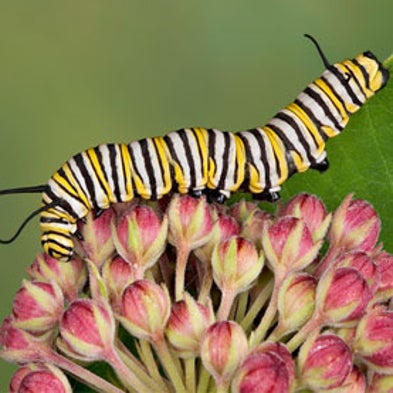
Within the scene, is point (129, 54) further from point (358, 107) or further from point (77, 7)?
point (358, 107)

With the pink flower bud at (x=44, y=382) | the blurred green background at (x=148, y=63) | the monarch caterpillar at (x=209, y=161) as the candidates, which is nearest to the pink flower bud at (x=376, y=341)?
the monarch caterpillar at (x=209, y=161)

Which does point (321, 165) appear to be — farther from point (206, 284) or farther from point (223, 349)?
point (223, 349)

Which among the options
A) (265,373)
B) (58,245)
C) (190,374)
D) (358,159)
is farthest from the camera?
(358,159)

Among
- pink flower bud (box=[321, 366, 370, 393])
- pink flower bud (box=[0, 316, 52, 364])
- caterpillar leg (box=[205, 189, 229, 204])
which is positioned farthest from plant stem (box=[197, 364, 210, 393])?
caterpillar leg (box=[205, 189, 229, 204])

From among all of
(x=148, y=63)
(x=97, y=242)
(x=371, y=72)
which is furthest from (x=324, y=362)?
(x=148, y=63)

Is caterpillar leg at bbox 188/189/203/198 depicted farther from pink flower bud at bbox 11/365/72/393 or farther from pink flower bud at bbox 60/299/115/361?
pink flower bud at bbox 11/365/72/393

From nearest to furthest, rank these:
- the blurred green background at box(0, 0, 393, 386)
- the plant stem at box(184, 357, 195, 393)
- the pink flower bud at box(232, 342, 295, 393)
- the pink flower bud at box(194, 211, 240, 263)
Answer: the pink flower bud at box(232, 342, 295, 393) < the plant stem at box(184, 357, 195, 393) < the pink flower bud at box(194, 211, 240, 263) < the blurred green background at box(0, 0, 393, 386)
